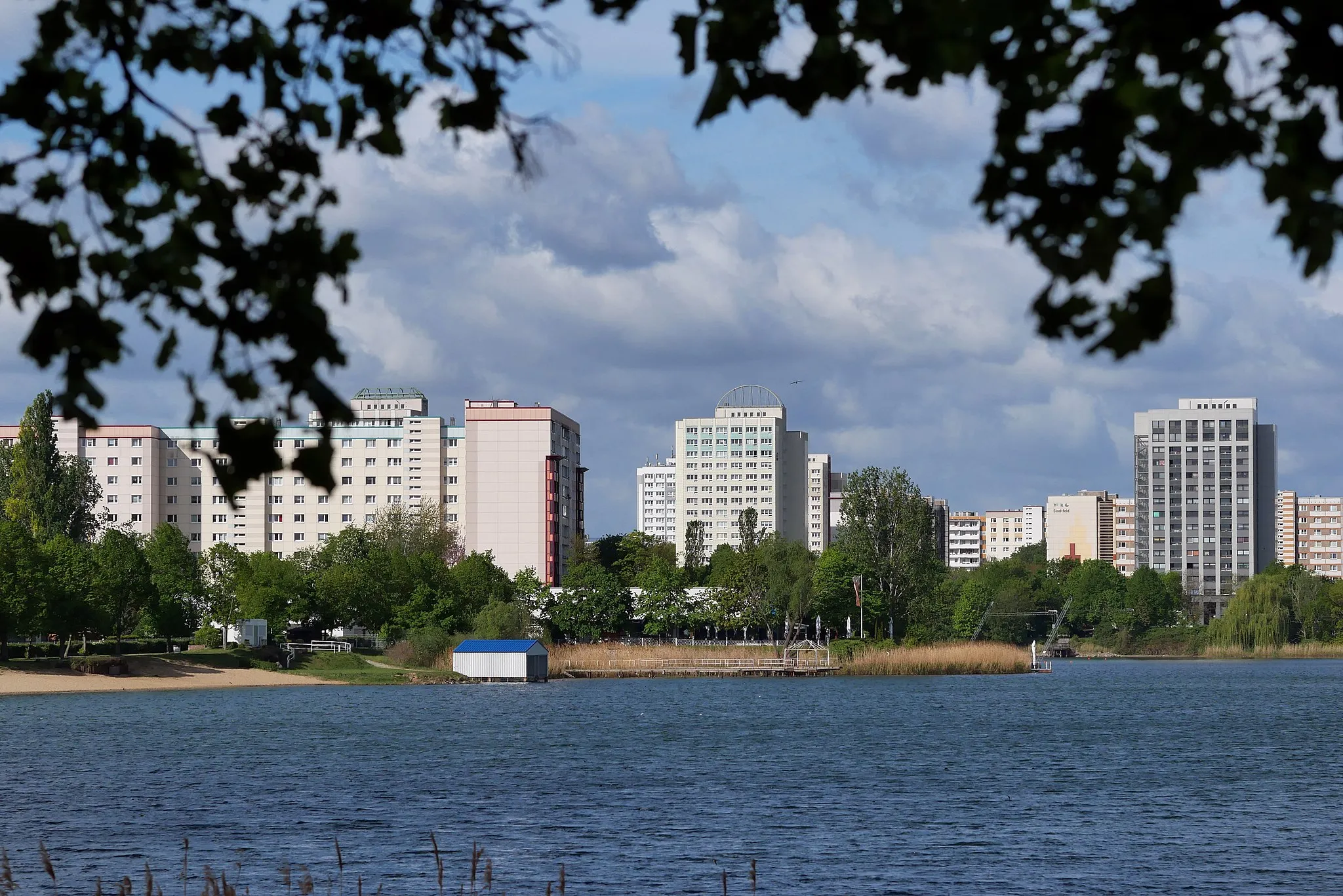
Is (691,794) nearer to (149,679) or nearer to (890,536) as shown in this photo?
(149,679)

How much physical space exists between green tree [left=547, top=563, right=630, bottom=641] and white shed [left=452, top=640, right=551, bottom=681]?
25985mm

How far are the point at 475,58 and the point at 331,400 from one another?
96.3 inches

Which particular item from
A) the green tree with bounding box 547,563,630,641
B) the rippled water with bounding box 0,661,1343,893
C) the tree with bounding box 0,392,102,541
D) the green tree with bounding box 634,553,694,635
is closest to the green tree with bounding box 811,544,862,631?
the green tree with bounding box 634,553,694,635

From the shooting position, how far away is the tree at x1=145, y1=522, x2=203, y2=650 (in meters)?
127

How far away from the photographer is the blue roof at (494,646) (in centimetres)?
12475

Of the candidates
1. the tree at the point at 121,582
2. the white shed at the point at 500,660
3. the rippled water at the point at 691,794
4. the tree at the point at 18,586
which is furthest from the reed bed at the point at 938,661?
the tree at the point at 18,586

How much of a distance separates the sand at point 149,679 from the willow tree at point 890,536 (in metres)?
56.7

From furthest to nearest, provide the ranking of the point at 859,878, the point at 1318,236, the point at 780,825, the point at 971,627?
the point at 971,627 → the point at 780,825 → the point at 859,878 → the point at 1318,236

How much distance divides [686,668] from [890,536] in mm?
27298

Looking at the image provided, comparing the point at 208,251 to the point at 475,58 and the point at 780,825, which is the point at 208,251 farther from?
the point at 780,825

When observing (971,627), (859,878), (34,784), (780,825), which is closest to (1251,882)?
(859,878)

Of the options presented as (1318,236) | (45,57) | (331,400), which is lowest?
(331,400)

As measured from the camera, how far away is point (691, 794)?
48.8m

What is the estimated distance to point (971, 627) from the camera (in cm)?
19862
